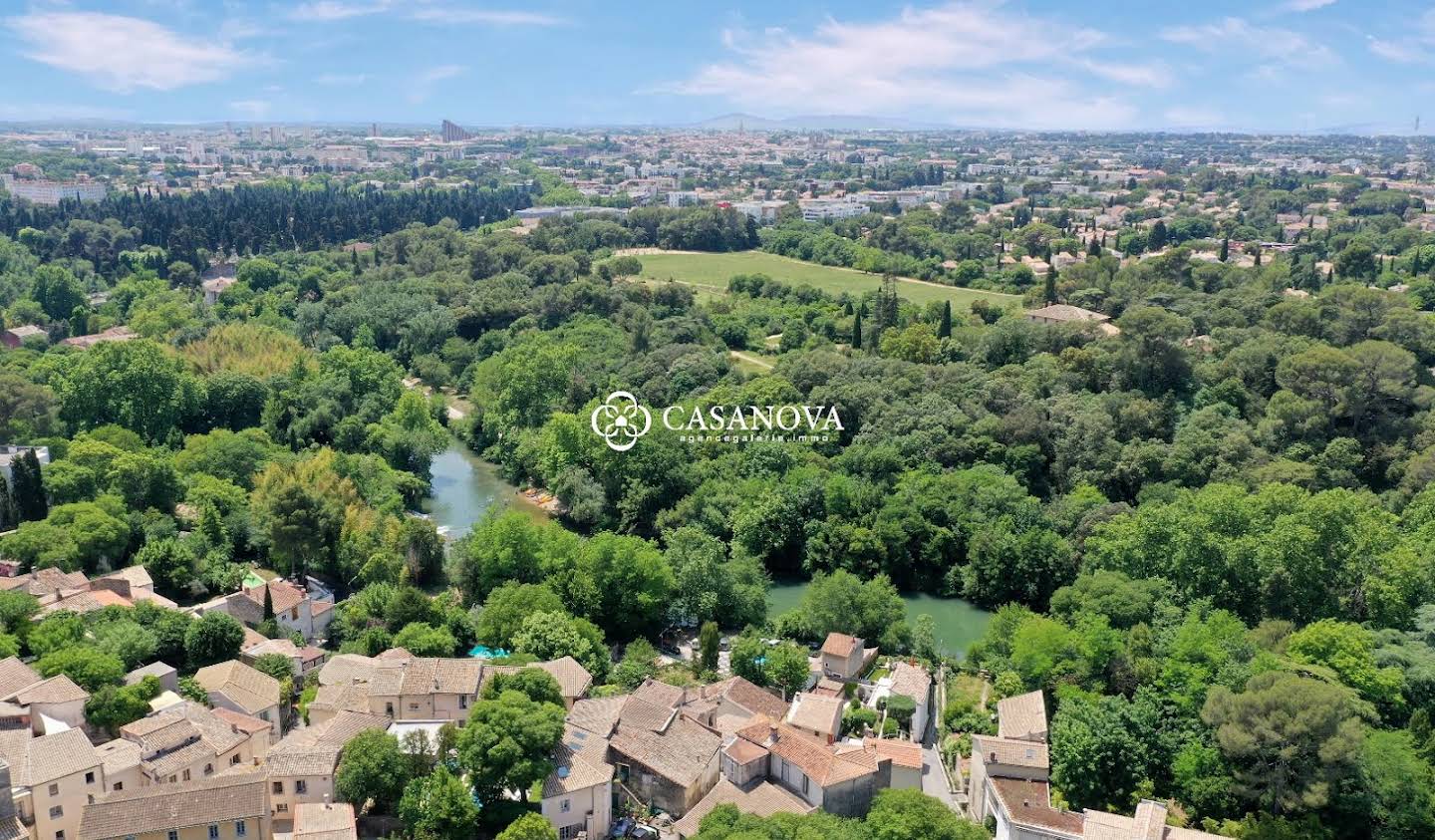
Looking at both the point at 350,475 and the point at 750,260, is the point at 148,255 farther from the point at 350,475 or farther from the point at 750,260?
the point at 350,475

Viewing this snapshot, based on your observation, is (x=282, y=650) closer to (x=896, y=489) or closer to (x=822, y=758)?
(x=822, y=758)

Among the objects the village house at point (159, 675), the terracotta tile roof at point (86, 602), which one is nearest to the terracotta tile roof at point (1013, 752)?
the village house at point (159, 675)

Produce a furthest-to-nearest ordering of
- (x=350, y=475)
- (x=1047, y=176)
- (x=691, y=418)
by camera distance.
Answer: (x=1047, y=176) → (x=691, y=418) → (x=350, y=475)

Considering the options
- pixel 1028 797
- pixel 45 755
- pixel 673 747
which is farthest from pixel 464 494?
pixel 1028 797

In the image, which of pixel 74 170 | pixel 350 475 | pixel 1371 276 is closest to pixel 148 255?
pixel 350 475

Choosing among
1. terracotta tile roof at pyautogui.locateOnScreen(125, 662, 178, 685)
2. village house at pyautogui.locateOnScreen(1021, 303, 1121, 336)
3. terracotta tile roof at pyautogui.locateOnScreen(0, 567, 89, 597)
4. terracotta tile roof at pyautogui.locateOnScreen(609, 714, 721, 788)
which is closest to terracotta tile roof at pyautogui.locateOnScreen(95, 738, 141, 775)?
terracotta tile roof at pyautogui.locateOnScreen(125, 662, 178, 685)
